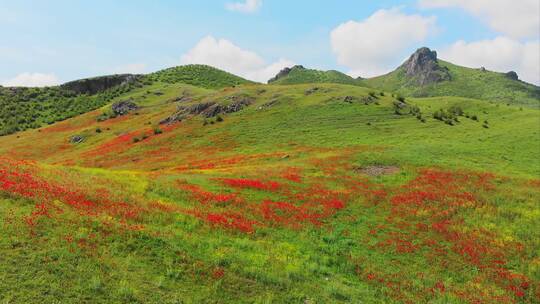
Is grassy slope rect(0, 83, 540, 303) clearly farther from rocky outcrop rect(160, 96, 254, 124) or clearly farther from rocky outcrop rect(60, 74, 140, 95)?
rocky outcrop rect(60, 74, 140, 95)

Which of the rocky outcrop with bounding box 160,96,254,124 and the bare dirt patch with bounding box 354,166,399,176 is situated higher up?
the rocky outcrop with bounding box 160,96,254,124

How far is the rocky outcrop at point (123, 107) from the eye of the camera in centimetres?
12236

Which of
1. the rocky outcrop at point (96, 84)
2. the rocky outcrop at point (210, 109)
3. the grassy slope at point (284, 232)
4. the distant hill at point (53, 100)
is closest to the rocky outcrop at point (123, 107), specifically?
the distant hill at point (53, 100)

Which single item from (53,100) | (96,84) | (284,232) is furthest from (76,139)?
(96,84)

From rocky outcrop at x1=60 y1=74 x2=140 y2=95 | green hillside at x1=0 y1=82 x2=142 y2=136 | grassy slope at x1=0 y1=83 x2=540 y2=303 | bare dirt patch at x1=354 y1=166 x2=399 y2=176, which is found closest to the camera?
grassy slope at x1=0 y1=83 x2=540 y2=303

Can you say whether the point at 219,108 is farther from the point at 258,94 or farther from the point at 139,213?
the point at 139,213

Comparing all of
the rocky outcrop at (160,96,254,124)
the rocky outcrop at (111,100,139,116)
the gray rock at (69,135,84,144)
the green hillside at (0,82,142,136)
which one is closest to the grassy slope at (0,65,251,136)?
the green hillside at (0,82,142,136)

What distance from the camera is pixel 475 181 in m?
42.2

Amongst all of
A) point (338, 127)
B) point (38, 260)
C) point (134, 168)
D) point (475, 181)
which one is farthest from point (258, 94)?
point (38, 260)

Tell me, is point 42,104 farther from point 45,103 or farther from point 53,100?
point 53,100

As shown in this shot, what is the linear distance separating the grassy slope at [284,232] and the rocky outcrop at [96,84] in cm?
12877

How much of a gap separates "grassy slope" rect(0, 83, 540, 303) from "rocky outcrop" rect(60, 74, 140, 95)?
129 metres

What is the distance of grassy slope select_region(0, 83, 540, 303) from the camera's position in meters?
17.1

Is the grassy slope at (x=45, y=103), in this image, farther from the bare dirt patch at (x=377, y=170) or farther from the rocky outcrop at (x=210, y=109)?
the bare dirt patch at (x=377, y=170)
